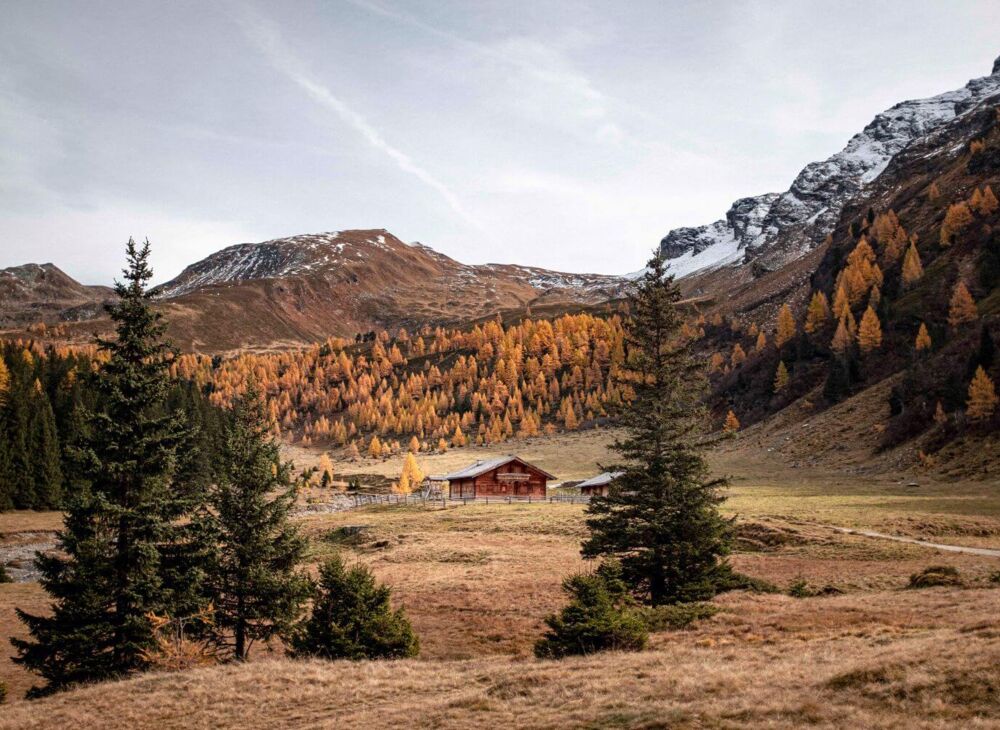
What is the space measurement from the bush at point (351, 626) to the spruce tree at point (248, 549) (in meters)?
1.49

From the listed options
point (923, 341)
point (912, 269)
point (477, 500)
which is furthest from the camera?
point (912, 269)

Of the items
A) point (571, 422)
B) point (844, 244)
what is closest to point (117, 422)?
point (571, 422)

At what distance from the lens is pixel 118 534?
19875mm

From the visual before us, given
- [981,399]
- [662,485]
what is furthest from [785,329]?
[662,485]

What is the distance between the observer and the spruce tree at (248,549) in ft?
68.9

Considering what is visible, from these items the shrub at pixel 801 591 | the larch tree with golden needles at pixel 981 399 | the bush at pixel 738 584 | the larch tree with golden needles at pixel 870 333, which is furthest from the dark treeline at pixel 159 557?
the larch tree with golden needles at pixel 870 333

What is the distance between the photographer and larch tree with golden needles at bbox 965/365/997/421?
213 feet

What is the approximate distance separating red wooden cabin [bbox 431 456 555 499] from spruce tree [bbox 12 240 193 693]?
186 feet

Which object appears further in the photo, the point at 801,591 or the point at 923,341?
the point at 923,341

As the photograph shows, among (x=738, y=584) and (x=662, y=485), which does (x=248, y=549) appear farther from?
(x=738, y=584)

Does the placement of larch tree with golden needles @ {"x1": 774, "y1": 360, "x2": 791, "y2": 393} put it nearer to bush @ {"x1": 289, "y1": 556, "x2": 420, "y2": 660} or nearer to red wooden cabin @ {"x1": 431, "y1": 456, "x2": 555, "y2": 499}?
red wooden cabin @ {"x1": 431, "y1": 456, "x2": 555, "y2": 499}

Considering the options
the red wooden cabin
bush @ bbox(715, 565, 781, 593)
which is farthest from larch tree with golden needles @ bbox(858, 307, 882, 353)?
bush @ bbox(715, 565, 781, 593)

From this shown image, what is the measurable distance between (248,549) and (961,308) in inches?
4103

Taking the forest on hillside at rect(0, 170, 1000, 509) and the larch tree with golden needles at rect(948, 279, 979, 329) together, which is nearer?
the forest on hillside at rect(0, 170, 1000, 509)
